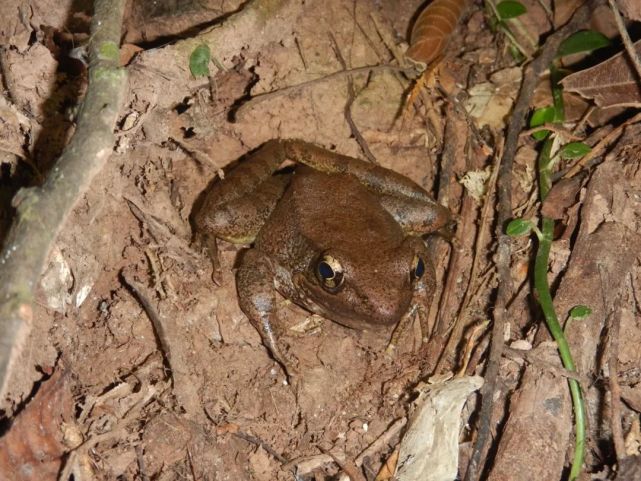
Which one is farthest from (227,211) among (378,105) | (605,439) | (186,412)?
(605,439)

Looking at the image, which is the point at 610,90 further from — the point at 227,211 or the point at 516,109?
the point at 227,211

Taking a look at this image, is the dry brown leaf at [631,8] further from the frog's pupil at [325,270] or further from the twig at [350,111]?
the frog's pupil at [325,270]

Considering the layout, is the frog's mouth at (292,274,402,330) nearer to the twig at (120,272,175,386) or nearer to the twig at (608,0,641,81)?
the twig at (120,272,175,386)

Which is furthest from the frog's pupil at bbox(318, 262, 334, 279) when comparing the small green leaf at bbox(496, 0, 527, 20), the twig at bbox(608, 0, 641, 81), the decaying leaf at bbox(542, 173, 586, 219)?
the small green leaf at bbox(496, 0, 527, 20)

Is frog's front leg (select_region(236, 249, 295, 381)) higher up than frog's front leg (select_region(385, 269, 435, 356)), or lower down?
higher up

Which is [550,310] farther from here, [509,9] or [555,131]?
[509,9]

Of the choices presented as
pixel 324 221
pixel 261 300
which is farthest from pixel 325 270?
pixel 261 300
